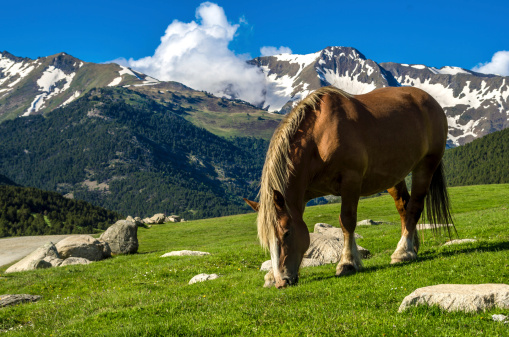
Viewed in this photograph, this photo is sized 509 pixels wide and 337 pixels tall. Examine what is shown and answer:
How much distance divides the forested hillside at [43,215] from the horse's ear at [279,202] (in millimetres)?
101669

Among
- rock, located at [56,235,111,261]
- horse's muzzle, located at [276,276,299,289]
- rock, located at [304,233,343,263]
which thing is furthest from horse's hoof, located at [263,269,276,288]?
rock, located at [56,235,111,261]

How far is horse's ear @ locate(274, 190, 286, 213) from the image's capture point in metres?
10.1

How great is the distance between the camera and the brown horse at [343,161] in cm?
1055

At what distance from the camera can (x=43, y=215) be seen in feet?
381

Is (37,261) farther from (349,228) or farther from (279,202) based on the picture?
(349,228)

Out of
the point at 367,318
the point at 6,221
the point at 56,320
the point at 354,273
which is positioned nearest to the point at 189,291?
the point at 56,320

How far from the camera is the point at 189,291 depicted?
530 inches

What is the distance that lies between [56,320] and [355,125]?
10.0 metres

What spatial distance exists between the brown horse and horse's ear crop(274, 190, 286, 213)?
23mm

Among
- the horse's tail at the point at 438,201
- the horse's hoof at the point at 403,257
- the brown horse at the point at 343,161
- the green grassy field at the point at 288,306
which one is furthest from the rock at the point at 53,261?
the horse's tail at the point at 438,201

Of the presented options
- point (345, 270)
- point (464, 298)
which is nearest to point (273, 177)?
point (345, 270)

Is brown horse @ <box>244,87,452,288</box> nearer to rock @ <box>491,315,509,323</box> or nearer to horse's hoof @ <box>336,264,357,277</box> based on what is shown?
horse's hoof @ <box>336,264,357,277</box>

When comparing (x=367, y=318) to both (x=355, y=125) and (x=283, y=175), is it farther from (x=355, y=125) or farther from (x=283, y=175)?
(x=355, y=125)

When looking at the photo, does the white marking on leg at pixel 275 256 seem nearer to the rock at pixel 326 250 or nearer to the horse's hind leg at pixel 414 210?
the horse's hind leg at pixel 414 210
